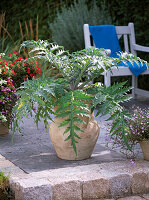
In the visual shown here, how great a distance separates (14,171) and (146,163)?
83 centimetres

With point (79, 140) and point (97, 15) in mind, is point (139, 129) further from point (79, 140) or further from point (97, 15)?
point (97, 15)

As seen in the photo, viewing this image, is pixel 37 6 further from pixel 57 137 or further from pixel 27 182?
pixel 27 182

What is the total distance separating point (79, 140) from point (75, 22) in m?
3.70

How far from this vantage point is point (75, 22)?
5969mm

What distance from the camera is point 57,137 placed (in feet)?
8.52

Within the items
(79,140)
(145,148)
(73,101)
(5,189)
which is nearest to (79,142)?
(79,140)

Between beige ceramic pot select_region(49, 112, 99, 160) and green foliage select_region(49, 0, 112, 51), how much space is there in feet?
11.3

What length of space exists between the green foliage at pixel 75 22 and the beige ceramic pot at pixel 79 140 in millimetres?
3455

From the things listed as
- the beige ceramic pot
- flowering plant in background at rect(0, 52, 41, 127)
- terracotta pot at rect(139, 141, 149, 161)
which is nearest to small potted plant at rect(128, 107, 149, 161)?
terracotta pot at rect(139, 141, 149, 161)

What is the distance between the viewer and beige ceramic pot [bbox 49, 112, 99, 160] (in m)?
2.58

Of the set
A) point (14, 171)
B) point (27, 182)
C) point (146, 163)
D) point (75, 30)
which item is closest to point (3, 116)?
point (14, 171)

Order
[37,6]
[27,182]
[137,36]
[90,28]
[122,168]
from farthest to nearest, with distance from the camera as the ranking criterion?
[37,6]
[137,36]
[90,28]
[122,168]
[27,182]

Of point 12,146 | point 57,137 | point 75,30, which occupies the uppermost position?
point 75,30

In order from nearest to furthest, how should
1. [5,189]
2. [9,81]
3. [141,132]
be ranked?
[5,189]
[141,132]
[9,81]
